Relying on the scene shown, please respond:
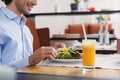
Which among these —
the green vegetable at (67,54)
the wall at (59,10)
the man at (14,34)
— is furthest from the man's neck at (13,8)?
the wall at (59,10)

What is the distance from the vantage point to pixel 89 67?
1.08 metres

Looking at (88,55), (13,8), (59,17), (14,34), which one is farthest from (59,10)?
(88,55)

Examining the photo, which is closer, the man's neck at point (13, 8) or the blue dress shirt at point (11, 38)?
the blue dress shirt at point (11, 38)

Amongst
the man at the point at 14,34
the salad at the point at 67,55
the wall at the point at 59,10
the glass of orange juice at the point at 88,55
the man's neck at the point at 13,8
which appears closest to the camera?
the glass of orange juice at the point at 88,55

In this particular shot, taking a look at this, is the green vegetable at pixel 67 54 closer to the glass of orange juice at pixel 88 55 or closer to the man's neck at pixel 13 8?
the glass of orange juice at pixel 88 55

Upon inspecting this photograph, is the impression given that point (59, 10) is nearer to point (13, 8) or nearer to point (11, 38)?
point (13, 8)

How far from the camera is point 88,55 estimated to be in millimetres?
1120

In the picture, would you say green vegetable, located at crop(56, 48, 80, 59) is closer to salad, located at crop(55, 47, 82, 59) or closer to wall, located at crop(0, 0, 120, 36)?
salad, located at crop(55, 47, 82, 59)

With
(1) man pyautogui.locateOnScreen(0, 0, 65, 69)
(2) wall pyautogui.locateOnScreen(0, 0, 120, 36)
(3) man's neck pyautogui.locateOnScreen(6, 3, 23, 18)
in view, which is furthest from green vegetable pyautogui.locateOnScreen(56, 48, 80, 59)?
(2) wall pyautogui.locateOnScreen(0, 0, 120, 36)

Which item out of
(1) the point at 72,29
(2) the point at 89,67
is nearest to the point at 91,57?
(2) the point at 89,67

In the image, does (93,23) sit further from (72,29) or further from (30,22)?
(30,22)

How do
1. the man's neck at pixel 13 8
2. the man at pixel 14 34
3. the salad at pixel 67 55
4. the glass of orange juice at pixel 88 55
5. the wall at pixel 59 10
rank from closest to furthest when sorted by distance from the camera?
the glass of orange juice at pixel 88 55
the salad at pixel 67 55
the man at pixel 14 34
the man's neck at pixel 13 8
the wall at pixel 59 10

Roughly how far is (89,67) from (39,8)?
417 cm

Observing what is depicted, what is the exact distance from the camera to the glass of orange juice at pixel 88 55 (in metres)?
1.09
